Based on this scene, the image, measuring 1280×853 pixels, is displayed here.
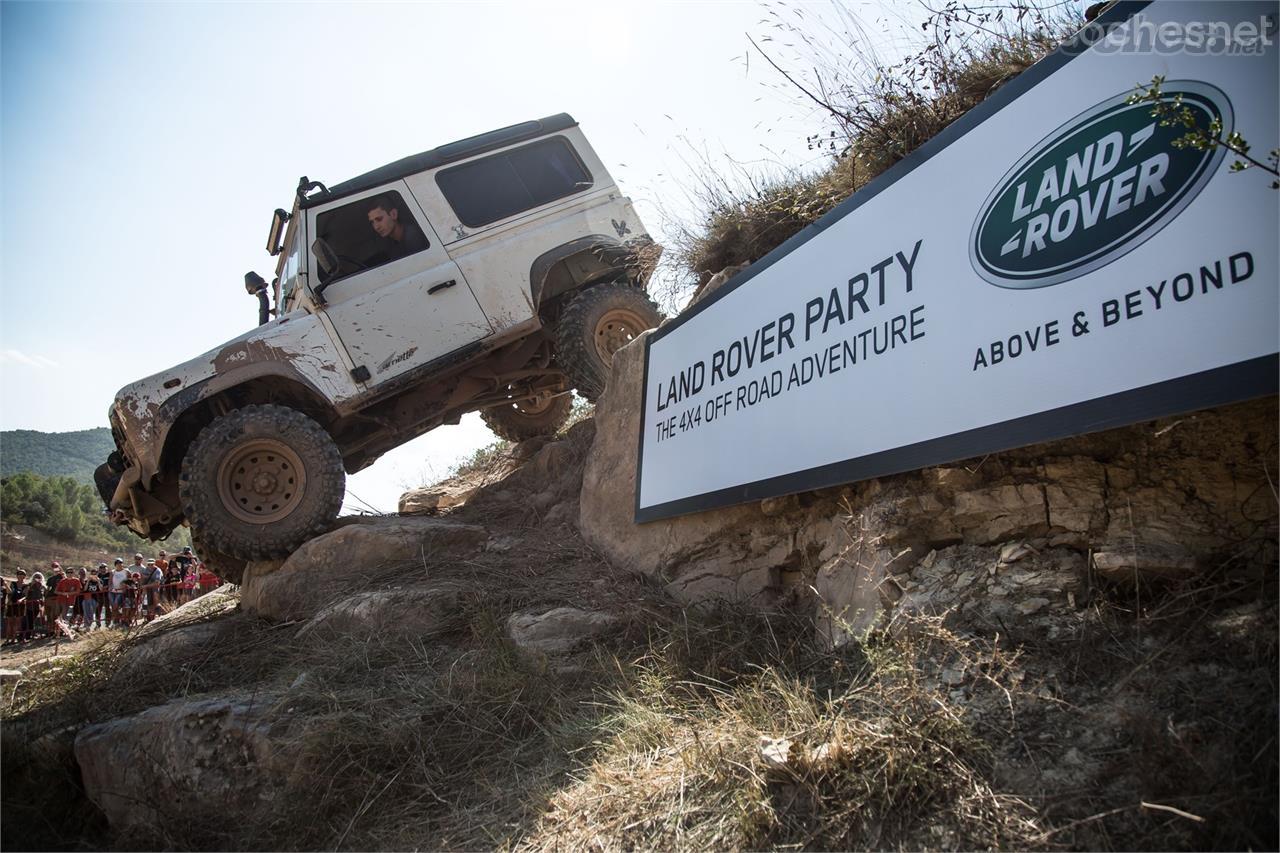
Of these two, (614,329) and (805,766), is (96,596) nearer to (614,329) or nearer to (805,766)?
(614,329)

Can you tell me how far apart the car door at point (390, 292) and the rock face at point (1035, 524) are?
12.0ft

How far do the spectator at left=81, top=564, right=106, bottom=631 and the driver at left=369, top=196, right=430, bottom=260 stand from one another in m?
9.14

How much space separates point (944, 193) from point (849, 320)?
2.02 ft

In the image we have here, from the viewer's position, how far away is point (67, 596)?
12641 mm

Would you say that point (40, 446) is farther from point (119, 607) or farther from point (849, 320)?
point (849, 320)

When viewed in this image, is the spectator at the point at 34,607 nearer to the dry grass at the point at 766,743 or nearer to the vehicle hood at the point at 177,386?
the vehicle hood at the point at 177,386

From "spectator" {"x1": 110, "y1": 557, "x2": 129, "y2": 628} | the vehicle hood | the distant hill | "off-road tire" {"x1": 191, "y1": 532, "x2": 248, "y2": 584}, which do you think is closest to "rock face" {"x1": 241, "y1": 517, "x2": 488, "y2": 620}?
"off-road tire" {"x1": 191, "y1": 532, "x2": 248, "y2": 584}

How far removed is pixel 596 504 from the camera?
224 inches

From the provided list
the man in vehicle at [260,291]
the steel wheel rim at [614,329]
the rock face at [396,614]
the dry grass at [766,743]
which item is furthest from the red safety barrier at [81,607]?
the dry grass at [766,743]

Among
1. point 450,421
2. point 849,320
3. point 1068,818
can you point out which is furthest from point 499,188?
point 1068,818

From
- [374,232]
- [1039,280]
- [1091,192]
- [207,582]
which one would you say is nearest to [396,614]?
[374,232]

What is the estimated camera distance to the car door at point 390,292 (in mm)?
6590

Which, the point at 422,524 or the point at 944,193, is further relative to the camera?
the point at 422,524

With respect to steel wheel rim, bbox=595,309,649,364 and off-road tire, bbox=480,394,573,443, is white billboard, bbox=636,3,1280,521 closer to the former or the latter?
steel wheel rim, bbox=595,309,649,364
